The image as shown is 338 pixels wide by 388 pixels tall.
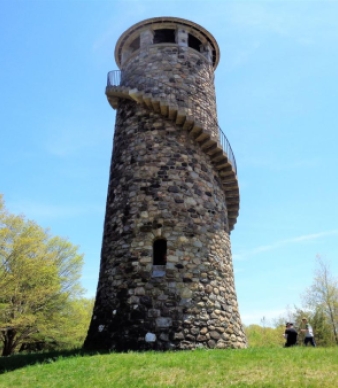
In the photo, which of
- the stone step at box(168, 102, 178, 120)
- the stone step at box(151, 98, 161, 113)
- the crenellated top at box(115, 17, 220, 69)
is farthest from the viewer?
the crenellated top at box(115, 17, 220, 69)

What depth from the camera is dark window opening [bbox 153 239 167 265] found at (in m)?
10.0

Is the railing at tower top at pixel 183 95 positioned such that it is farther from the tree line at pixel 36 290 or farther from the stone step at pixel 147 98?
the tree line at pixel 36 290

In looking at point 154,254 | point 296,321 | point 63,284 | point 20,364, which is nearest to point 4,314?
point 63,284

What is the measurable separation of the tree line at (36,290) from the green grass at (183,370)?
7069 mm

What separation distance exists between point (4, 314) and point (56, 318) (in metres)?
2.95

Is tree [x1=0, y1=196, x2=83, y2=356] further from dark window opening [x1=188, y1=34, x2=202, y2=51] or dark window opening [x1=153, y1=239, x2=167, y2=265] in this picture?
dark window opening [x1=188, y1=34, x2=202, y2=51]

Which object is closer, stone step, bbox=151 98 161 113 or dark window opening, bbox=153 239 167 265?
dark window opening, bbox=153 239 167 265

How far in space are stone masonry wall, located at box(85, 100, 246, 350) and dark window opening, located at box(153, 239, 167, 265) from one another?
208 millimetres

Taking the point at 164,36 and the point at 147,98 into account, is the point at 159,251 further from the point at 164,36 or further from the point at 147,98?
the point at 164,36

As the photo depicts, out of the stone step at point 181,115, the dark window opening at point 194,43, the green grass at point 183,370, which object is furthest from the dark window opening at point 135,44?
the green grass at point 183,370

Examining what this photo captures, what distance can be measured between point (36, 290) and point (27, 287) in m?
0.93

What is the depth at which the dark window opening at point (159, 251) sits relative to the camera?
1004 centimetres

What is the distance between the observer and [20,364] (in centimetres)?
849

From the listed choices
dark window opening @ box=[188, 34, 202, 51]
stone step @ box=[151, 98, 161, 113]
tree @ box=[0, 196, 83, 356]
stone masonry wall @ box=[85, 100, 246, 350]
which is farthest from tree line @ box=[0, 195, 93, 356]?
dark window opening @ box=[188, 34, 202, 51]
